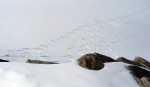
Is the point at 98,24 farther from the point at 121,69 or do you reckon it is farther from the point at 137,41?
the point at 121,69

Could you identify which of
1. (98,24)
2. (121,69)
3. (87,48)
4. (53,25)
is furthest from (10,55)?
→ (98,24)

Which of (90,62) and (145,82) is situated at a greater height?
(90,62)

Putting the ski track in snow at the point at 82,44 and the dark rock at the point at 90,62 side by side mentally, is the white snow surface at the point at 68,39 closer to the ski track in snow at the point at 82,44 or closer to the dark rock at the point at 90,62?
the ski track in snow at the point at 82,44

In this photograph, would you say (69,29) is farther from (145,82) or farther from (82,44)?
(145,82)

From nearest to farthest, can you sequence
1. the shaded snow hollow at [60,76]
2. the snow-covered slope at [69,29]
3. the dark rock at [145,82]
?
the shaded snow hollow at [60,76] → the dark rock at [145,82] → the snow-covered slope at [69,29]

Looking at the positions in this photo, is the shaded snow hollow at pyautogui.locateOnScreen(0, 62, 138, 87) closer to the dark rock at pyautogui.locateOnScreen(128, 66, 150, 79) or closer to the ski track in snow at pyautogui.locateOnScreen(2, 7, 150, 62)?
the dark rock at pyautogui.locateOnScreen(128, 66, 150, 79)

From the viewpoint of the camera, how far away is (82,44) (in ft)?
39.8

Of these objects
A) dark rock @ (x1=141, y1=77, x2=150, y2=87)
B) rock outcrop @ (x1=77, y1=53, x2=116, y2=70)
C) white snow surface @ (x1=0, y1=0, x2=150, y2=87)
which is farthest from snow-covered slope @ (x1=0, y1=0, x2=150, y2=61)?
dark rock @ (x1=141, y1=77, x2=150, y2=87)

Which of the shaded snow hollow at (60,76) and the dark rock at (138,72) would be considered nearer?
the shaded snow hollow at (60,76)

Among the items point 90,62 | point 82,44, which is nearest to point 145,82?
point 90,62

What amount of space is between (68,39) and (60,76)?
8.26 m

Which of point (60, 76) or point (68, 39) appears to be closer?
point (60, 76)

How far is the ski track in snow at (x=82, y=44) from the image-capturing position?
10148 millimetres

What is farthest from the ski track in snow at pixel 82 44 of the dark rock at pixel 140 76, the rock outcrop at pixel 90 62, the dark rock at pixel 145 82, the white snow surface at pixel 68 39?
the dark rock at pixel 145 82
